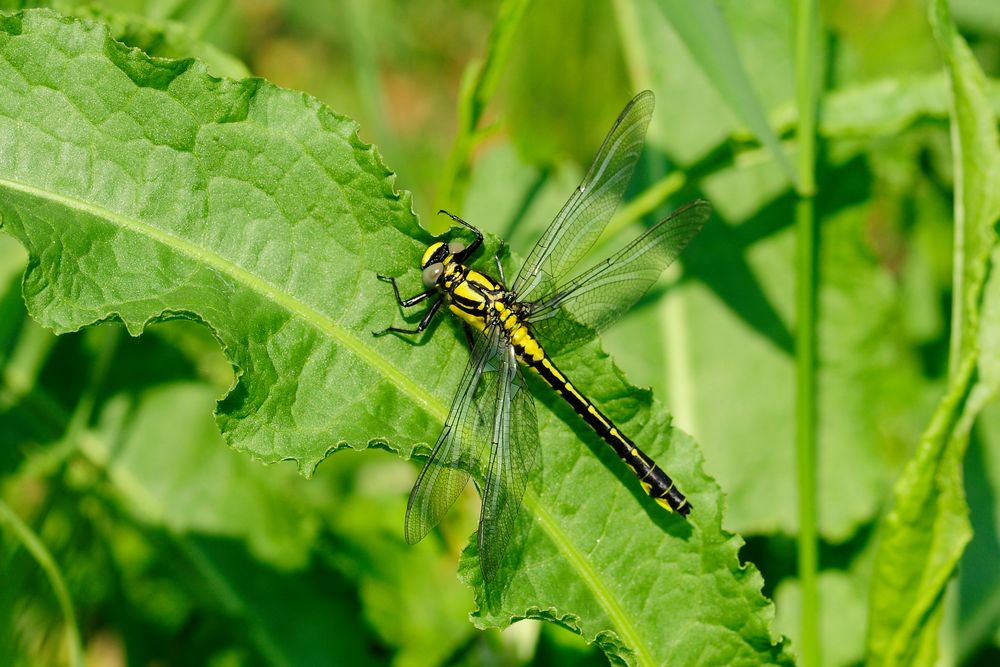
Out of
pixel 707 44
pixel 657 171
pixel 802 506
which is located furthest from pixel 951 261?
pixel 707 44

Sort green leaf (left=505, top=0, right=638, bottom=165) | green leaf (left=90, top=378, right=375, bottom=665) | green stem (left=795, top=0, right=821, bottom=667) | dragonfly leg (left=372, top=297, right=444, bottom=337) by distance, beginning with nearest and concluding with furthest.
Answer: dragonfly leg (left=372, top=297, right=444, bottom=337), green stem (left=795, top=0, right=821, bottom=667), green leaf (left=90, top=378, right=375, bottom=665), green leaf (left=505, top=0, right=638, bottom=165)

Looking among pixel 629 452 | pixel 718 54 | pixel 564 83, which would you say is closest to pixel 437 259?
pixel 629 452

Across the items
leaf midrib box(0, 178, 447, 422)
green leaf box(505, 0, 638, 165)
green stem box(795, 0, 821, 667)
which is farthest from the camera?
green leaf box(505, 0, 638, 165)

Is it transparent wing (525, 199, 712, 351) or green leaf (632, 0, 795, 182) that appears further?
transparent wing (525, 199, 712, 351)

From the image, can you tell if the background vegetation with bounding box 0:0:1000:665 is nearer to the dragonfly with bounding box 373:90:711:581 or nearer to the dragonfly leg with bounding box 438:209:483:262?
the dragonfly with bounding box 373:90:711:581

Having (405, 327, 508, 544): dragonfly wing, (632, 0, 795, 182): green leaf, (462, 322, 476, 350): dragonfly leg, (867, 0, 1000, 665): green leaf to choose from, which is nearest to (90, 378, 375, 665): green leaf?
(405, 327, 508, 544): dragonfly wing

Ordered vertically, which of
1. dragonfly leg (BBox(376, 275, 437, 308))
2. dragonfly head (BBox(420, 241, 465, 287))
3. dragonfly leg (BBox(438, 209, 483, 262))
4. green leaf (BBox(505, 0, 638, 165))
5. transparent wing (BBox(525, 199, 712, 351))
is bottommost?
dragonfly leg (BBox(376, 275, 437, 308))
